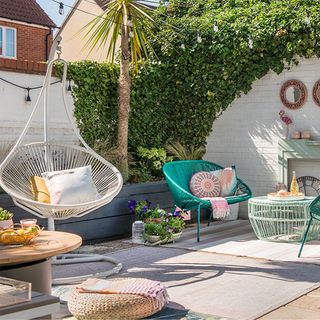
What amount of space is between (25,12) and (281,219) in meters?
9.57

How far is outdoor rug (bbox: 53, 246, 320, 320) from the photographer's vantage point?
11.1ft

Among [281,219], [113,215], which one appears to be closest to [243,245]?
[281,219]

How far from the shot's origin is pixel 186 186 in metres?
6.38

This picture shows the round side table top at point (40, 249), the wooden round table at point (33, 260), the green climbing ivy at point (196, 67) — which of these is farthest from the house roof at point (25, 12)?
the wooden round table at point (33, 260)

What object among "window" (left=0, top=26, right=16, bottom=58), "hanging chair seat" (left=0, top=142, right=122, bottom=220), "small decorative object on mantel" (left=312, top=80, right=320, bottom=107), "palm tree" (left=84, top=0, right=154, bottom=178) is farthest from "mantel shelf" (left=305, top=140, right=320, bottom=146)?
"window" (left=0, top=26, right=16, bottom=58)

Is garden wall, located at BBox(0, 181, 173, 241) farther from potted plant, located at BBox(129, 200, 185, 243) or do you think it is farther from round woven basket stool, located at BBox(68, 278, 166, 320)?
round woven basket stool, located at BBox(68, 278, 166, 320)

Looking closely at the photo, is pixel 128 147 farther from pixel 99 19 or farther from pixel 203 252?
pixel 203 252

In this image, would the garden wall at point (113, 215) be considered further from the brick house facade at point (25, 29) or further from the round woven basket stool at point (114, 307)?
the brick house facade at point (25, 29)

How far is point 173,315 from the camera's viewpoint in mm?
A: 2822

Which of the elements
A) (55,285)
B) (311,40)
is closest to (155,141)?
(311,40)

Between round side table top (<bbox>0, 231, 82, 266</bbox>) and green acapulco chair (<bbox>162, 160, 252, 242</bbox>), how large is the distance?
2.67 meters

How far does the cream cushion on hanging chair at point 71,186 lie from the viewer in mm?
4688

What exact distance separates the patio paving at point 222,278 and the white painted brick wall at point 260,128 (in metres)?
2.07

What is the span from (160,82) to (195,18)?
1.00 metres
